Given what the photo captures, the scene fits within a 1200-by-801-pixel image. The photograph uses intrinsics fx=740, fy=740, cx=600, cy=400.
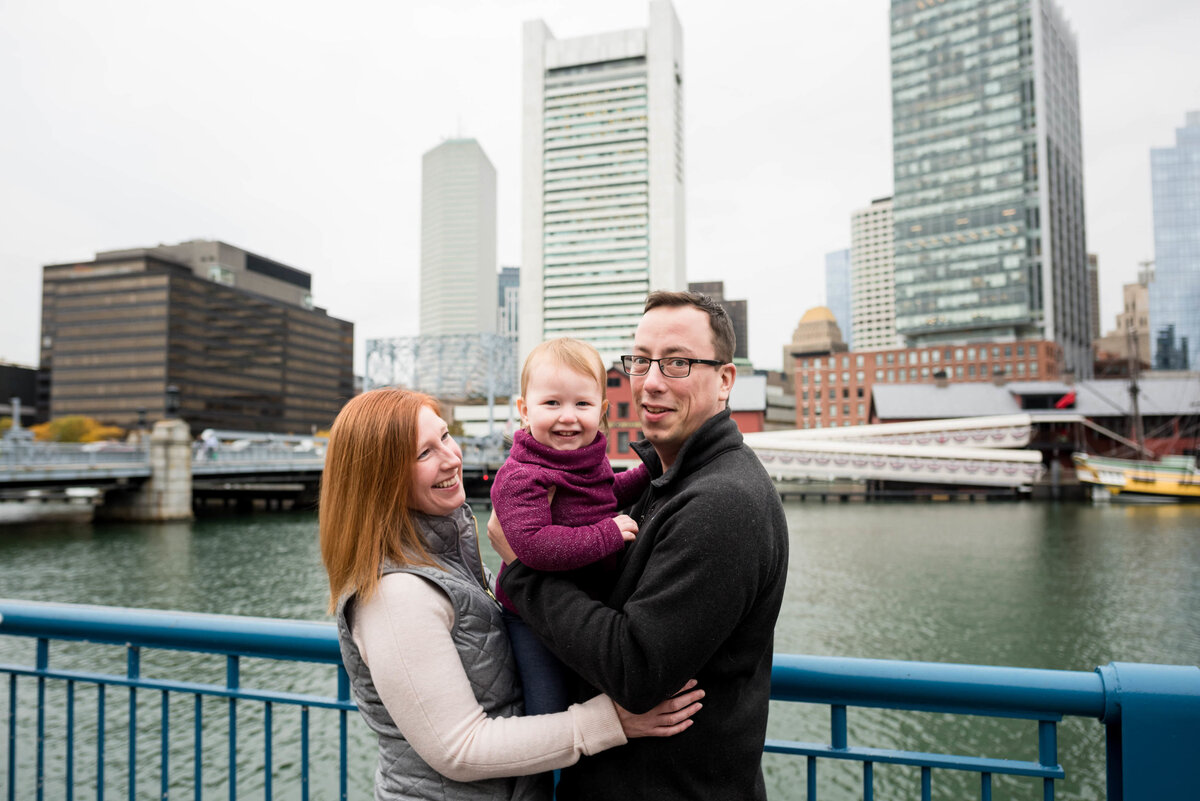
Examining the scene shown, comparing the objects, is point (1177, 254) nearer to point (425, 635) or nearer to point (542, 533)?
point (542, 533)

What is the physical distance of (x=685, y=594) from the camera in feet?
4.79

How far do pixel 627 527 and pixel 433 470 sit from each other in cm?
49

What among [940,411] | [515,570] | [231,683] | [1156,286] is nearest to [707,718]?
[515,570]

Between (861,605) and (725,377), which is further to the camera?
(861,605)

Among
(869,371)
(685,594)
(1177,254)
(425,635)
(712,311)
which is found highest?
(1177,254)

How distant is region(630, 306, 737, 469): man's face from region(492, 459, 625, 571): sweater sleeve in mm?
289

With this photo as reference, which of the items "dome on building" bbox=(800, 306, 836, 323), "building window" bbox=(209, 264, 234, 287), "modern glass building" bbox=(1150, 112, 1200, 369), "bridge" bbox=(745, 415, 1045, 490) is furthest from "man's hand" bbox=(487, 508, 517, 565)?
"dome on building" bbox=(800, 306, 836, 323)

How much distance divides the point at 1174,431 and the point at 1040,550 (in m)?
37.4

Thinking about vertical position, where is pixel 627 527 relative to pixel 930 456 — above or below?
above

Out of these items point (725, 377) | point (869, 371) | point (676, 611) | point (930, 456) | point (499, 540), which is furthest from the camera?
point (869, 371)

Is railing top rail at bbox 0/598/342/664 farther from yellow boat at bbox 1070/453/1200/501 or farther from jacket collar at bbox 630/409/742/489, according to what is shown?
yellow boat at bbox 1070/453/1200/501

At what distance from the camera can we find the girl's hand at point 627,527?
168 cm

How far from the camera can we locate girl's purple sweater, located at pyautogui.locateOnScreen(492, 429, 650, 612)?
5.34 ft

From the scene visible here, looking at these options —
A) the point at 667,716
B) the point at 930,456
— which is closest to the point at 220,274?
the point at 930,456
